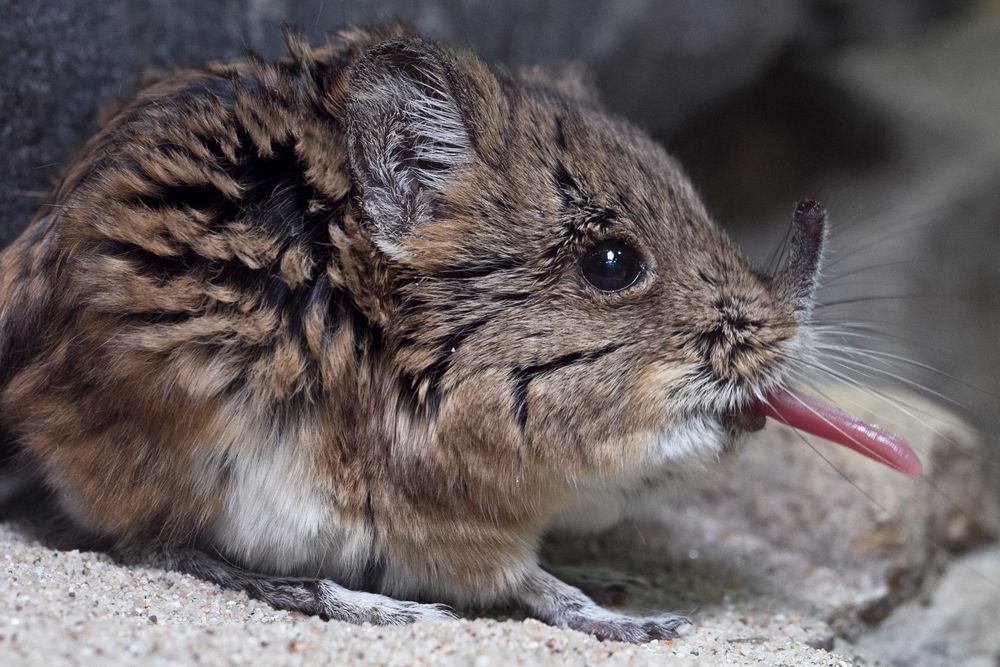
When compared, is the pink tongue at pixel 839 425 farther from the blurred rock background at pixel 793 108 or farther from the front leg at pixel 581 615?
the front leg at pixel 581 615

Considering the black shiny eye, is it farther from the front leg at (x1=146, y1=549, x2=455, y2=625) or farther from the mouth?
the front leg at (x1=146, y1=549, x2=455, y2=625)

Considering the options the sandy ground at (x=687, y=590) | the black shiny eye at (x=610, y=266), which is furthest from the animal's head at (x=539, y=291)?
the sandy ground at (x=687, y=590)

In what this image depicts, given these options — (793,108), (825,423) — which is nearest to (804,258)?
(825,423)

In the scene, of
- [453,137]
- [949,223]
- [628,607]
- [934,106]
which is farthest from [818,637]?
[934,106]

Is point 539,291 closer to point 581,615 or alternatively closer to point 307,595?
point 581,615

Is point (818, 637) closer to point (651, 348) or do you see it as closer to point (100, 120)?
point (651, 348)

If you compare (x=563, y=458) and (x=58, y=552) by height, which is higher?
(x=563, y=458)

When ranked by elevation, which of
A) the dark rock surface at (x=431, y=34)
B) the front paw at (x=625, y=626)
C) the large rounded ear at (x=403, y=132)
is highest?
the dark rock surface at (x=431, y=34)
